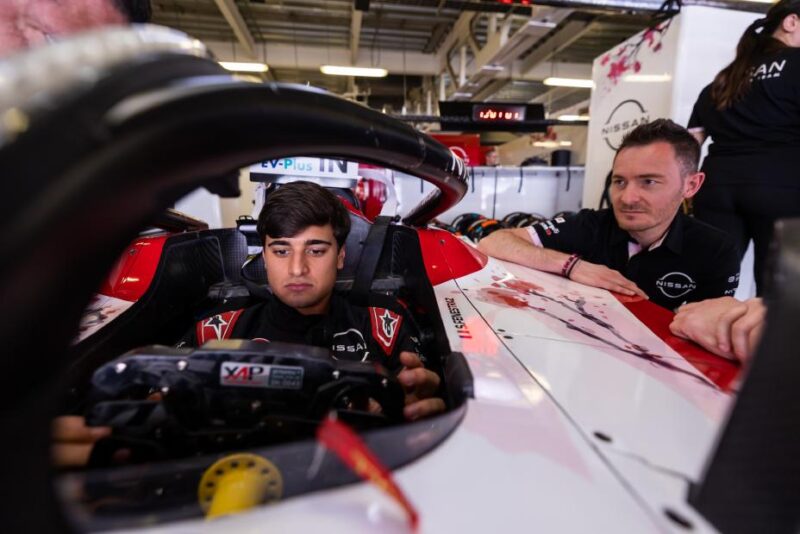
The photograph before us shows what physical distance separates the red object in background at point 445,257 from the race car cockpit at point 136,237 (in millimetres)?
398

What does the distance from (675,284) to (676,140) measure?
430mm

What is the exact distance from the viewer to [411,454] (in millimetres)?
338

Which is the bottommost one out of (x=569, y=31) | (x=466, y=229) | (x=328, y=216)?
(x=466, y=229)

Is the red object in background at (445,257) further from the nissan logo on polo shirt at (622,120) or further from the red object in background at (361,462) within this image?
the nissan logo on polo shirt at (622,120)

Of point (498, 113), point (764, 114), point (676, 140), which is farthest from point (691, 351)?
point (498, 113)

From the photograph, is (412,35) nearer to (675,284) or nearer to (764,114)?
(764,114)

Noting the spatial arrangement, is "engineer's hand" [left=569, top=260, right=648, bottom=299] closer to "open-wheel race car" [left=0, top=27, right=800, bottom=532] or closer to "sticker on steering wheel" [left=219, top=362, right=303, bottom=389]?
"open-wheel race car" [left=0, top=27, right=800, bottom=532]

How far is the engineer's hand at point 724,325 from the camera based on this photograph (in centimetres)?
53

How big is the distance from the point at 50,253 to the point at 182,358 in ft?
0.92

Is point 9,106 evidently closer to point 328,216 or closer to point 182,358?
point 182,358

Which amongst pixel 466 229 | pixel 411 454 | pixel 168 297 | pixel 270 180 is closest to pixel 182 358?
pixel 411 454

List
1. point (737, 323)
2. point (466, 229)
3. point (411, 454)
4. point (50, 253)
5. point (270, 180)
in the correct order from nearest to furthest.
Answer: point (50, 253), point (411, 454), point (737, 323), point (270, 180), point (466, 229)

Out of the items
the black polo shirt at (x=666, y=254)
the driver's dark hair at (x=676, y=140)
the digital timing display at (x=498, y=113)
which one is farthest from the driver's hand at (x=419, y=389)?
the digital timing display at (x=498, y=113)

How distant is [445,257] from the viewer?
106 centimetres
